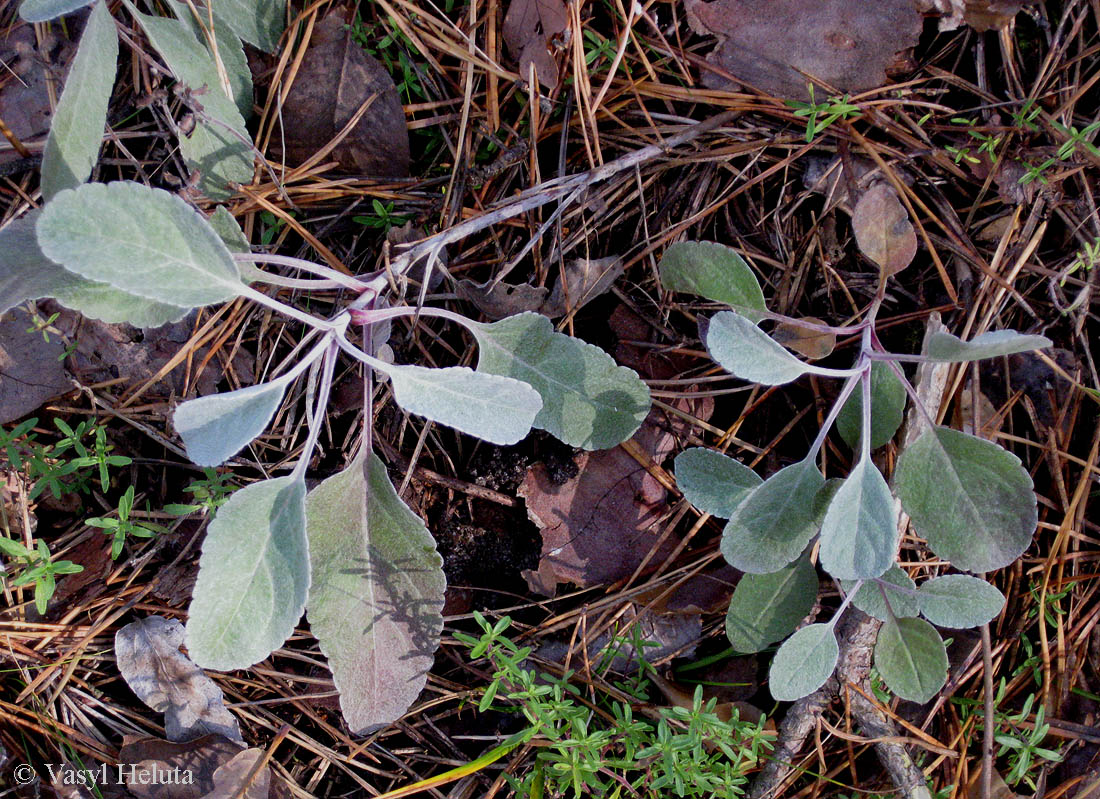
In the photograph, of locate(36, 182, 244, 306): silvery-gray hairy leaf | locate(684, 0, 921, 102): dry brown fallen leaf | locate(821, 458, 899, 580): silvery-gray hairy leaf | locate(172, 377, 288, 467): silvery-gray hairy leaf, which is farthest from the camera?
locate(684, 0, 921, 102): dry brown fallen leaf

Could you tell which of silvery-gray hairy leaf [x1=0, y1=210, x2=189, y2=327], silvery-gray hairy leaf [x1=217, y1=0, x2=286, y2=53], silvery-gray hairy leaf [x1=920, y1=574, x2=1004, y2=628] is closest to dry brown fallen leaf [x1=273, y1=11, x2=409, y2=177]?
silvery-gray hairy leaf [x1=217, y1=0, x2=286, y2=53]

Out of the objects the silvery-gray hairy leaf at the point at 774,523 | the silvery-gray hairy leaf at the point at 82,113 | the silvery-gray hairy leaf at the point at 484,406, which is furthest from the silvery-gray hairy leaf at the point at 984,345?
the silvery-gray hairy leaf at the point at 82,113

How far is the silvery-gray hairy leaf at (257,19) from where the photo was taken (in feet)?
5.04

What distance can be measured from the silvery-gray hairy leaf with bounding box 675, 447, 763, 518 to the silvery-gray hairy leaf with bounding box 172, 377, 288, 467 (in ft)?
2.51

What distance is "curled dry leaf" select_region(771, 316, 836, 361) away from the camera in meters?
1.49

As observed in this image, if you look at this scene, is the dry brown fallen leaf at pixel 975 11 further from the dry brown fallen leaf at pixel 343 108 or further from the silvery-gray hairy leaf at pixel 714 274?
the dry brown fallen leaf at pixel 343 108

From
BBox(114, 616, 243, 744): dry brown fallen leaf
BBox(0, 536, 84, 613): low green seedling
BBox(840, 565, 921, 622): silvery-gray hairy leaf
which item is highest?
BBox(0, 536, 84, 613): low green seedling

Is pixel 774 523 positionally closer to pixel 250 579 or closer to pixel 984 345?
pixel 984 345

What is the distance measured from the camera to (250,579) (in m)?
1.33

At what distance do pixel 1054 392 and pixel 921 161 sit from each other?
0.58 m

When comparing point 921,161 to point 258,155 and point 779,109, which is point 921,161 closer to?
point 779,109

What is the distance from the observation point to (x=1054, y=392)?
5.21ft

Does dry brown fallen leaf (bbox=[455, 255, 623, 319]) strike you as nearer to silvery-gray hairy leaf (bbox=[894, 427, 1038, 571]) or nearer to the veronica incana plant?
the veronica incana plant

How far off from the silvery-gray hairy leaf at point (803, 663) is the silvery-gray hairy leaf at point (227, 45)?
157 centimetres
